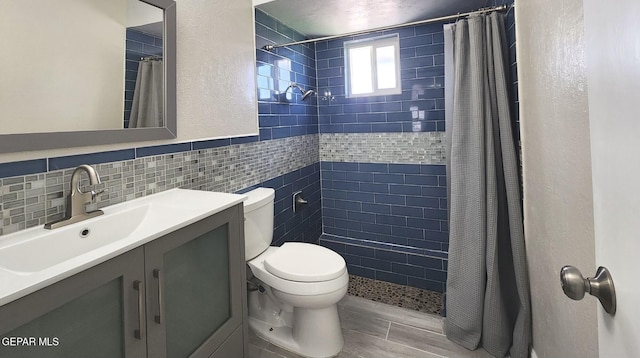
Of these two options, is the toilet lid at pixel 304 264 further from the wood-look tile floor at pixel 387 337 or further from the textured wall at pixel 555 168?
the textured wall at pixel 555 168

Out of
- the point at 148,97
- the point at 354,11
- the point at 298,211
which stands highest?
the point at 354,11

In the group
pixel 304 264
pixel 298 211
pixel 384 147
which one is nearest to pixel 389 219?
pixel 384 147

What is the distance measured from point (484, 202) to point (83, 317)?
6.10 feet

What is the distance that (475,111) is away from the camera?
5.79 ft

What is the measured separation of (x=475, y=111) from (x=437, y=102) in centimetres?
92

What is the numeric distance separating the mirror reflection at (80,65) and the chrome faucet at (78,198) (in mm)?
181

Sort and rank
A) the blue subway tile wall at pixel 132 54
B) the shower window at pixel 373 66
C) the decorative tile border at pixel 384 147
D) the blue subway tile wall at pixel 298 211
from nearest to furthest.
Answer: the blue subway tile wall at pixel 132 54 → the blue subway tile wall at pixel 298 211 → the decorative tile border at pixel 384 147 → the shower window at pixel 373 66

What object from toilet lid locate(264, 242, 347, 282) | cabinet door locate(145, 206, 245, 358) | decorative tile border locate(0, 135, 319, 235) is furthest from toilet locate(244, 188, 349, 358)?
cabinet door locate(145, 206, 245, 358)

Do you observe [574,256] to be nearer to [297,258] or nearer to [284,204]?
[297,258]

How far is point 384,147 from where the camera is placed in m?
2.89

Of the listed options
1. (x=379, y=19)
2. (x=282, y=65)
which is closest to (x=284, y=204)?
(x=282, y=65)

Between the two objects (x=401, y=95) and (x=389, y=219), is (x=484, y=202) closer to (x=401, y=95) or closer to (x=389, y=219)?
(x=389, y=219)

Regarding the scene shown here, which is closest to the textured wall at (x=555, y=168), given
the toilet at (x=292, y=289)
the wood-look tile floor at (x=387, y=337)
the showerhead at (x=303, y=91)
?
the wood-look tile floor at (x=387, y=337)

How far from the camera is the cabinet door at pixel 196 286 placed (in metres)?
0.98
